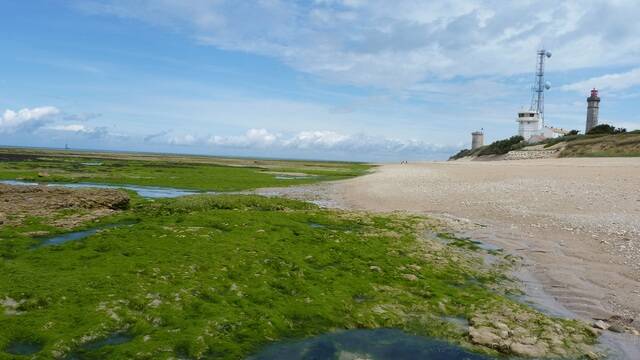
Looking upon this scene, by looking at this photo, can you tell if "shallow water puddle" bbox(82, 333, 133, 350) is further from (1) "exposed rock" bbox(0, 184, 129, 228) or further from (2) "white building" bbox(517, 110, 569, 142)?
(2) "white building" bbox(517, 110, 569, 142)

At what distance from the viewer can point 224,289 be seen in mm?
12016

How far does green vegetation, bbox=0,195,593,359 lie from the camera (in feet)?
30.5

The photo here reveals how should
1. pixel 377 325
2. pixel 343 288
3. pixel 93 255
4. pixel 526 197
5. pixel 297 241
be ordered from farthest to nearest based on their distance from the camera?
1. pixel 526 197
2. pixel 297 241
3. pixel 93 255
4. pixel 343 288
5. pixel 377 325

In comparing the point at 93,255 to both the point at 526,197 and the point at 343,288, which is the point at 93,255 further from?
the point at 526,197

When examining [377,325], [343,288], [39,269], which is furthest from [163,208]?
[377,325]

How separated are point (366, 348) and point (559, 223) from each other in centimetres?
1555

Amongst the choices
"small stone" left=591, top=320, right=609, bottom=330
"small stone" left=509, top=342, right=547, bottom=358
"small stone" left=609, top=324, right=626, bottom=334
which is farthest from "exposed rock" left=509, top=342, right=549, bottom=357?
"small stone" left=609, top=324, right=626, bottom=334

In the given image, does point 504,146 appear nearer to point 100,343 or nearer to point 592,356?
point 592,356

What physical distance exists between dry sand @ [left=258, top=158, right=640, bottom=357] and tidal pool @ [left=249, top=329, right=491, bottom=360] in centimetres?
392

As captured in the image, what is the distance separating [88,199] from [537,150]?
267ft

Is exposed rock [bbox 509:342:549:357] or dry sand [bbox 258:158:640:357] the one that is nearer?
exposed rock [bbox 509:342:549:357]

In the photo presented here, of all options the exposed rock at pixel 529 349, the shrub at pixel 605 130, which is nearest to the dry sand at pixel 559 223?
the exposed rock at pixel 529 349

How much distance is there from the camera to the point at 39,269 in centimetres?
1281

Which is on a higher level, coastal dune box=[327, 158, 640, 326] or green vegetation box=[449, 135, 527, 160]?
green vegetation box=[449, 135, 527, 160]
